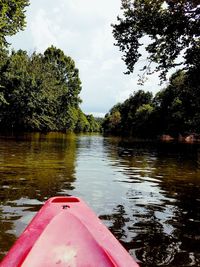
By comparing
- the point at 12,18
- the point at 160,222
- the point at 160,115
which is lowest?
the point at 160,222

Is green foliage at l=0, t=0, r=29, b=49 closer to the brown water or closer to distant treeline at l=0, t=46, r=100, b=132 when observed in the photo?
the brown water

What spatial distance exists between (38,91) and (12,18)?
99.5 ft

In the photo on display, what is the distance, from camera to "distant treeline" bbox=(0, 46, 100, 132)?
54.0 m

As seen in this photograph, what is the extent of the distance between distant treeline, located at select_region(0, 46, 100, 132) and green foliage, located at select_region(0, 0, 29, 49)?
1724 centimetres

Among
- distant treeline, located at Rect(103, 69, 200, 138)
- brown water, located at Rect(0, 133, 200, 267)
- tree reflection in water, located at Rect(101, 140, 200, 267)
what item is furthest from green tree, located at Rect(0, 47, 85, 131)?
tree reflection in water, located at Rect(101, 140, 200, 267)

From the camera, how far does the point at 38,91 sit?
56750 millimetres

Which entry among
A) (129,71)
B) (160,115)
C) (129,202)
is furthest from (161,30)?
(160,115)

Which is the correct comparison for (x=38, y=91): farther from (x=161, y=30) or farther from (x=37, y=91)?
(x=161, y=30)

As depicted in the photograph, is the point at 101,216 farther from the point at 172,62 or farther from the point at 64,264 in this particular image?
the point at 172,62

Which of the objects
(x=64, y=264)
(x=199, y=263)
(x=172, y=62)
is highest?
(x=172, y=62)

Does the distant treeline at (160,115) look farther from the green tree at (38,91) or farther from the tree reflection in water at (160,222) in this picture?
the tree reflection in water at (160,222)

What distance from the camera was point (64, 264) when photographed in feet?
12.0

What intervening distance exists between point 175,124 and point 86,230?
74.2 m

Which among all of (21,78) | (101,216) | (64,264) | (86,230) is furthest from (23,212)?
(21,78)
